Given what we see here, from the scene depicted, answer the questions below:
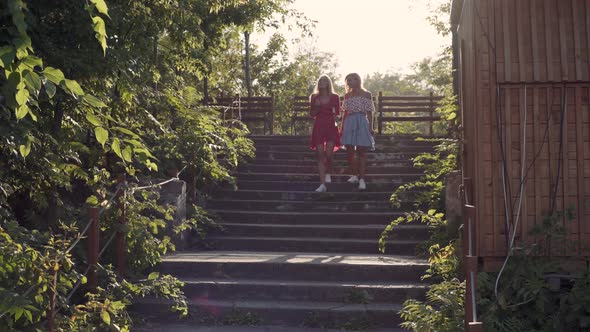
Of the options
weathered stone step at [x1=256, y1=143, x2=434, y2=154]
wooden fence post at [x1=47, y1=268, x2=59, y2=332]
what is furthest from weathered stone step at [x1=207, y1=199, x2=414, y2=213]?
wooden fence post at [x1=47, y1=268, x2=59, y2=332]

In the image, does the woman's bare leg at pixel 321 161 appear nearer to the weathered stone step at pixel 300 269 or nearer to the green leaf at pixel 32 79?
the weathered stone step at pixel 300 269

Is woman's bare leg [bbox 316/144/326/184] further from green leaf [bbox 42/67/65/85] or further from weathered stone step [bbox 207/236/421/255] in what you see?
green leaf [bbox 42/67/65/85]

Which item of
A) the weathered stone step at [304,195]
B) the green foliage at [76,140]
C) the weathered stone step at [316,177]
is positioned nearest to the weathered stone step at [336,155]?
the weathered stone step at [316,177]

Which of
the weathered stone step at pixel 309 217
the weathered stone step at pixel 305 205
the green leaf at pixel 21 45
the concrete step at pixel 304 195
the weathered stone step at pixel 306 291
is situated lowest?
the weathered stone step at pixel 306 291

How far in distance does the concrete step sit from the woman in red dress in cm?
20

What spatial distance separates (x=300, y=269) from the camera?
7883mm

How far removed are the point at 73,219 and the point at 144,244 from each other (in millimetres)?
963

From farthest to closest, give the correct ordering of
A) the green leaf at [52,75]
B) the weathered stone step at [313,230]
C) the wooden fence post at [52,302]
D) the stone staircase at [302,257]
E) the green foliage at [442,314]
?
the weathered stone step at [313,230] < the stone staircase at [302,257] < the green foliage at [442,314] < the wooden fence post at [52,302] < the green leaf at [52,75]

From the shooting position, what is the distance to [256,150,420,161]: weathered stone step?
14.4 m

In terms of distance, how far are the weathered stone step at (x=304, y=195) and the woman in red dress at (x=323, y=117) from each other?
0.66ft

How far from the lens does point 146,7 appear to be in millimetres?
→ 6578

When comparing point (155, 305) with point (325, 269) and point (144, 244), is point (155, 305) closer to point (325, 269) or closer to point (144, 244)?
point (144, 244)

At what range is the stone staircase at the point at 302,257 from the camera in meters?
7.06

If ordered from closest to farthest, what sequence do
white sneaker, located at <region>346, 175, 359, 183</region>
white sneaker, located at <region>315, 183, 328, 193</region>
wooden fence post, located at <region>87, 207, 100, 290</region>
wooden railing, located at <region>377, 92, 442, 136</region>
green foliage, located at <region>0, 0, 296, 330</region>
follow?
green foliage, located at <region>0, 0, 296, 330</region>
wooden fence post, located at <region>87, 207, 100, 290</region>
white sneaker, located at <region>315, 183, 328, 193</region>
white sneaker, located at <region>346, 175, 359, 183</region>
wooden railing, located at <region>377, 92, 442, 136</region>
